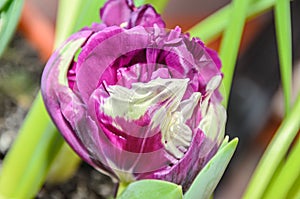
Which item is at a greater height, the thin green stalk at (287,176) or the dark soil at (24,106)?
the thin green stalk at (287,176)

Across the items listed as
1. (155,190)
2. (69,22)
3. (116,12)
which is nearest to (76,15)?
(69,22)

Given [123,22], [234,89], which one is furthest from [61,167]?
[234,89]

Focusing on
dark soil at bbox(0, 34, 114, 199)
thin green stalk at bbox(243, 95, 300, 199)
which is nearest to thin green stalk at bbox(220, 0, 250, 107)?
thin green stalk at bbox(243, 95, 300, 199)

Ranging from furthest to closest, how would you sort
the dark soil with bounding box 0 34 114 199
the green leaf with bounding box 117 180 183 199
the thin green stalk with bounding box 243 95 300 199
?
the dark soil with bounding box 0 34 114 199 → the thin green stalk with bounding box 243 95 300 199 → the green leaf with bounding box 117 180 183 199

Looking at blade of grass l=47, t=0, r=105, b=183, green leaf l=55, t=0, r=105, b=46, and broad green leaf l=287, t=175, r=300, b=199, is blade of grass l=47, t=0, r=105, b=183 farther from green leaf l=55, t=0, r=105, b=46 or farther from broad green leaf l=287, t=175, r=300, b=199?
broad green leaf l=287, t=175, r=300, b=199

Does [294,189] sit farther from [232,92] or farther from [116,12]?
[232,92]

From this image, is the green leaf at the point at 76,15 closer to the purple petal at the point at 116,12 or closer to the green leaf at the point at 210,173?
the purple petal at the point at 116,12

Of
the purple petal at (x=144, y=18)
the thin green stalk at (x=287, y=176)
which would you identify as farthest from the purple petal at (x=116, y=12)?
the thin green stalk at (x=287, y=176)
